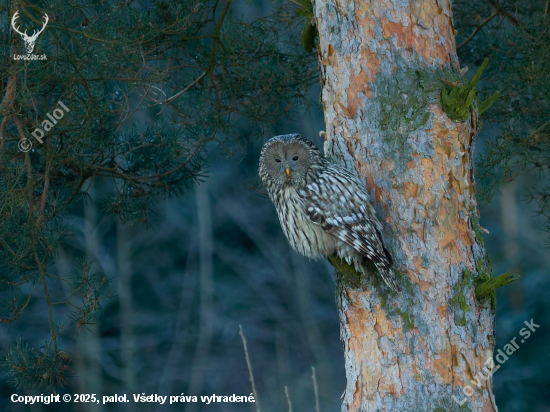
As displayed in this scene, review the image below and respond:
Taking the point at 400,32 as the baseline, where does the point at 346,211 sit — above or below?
below

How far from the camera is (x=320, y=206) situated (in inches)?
94.0

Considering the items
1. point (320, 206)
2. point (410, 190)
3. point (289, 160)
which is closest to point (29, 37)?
point (289, 160)

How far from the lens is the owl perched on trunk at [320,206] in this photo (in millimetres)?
2213

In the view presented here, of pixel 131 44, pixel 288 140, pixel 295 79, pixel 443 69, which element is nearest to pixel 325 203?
pixel 288 140

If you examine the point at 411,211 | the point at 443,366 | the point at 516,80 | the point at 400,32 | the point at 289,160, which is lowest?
the point at 443,366

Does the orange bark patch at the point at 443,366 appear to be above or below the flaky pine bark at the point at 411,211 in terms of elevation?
below

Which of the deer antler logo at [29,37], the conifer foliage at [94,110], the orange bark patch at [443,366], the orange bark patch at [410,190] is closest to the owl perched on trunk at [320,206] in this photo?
the orange bark patch at [410,190]

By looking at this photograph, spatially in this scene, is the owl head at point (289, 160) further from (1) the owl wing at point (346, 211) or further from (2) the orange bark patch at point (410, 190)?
(2) the orange bark patch at point (410, 190)

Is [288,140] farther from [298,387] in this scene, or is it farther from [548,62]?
[298,387]

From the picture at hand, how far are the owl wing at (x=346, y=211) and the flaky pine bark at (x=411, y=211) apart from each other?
2.6 inches

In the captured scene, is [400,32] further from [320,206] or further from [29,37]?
[29,37]

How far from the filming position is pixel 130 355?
671 centimetres

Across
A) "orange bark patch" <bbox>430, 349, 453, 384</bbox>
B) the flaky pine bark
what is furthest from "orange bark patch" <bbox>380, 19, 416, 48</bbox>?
"orange bark patch" <bbox>430, 349, 453, 384</bbox>

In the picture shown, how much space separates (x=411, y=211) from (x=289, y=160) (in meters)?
0.55
